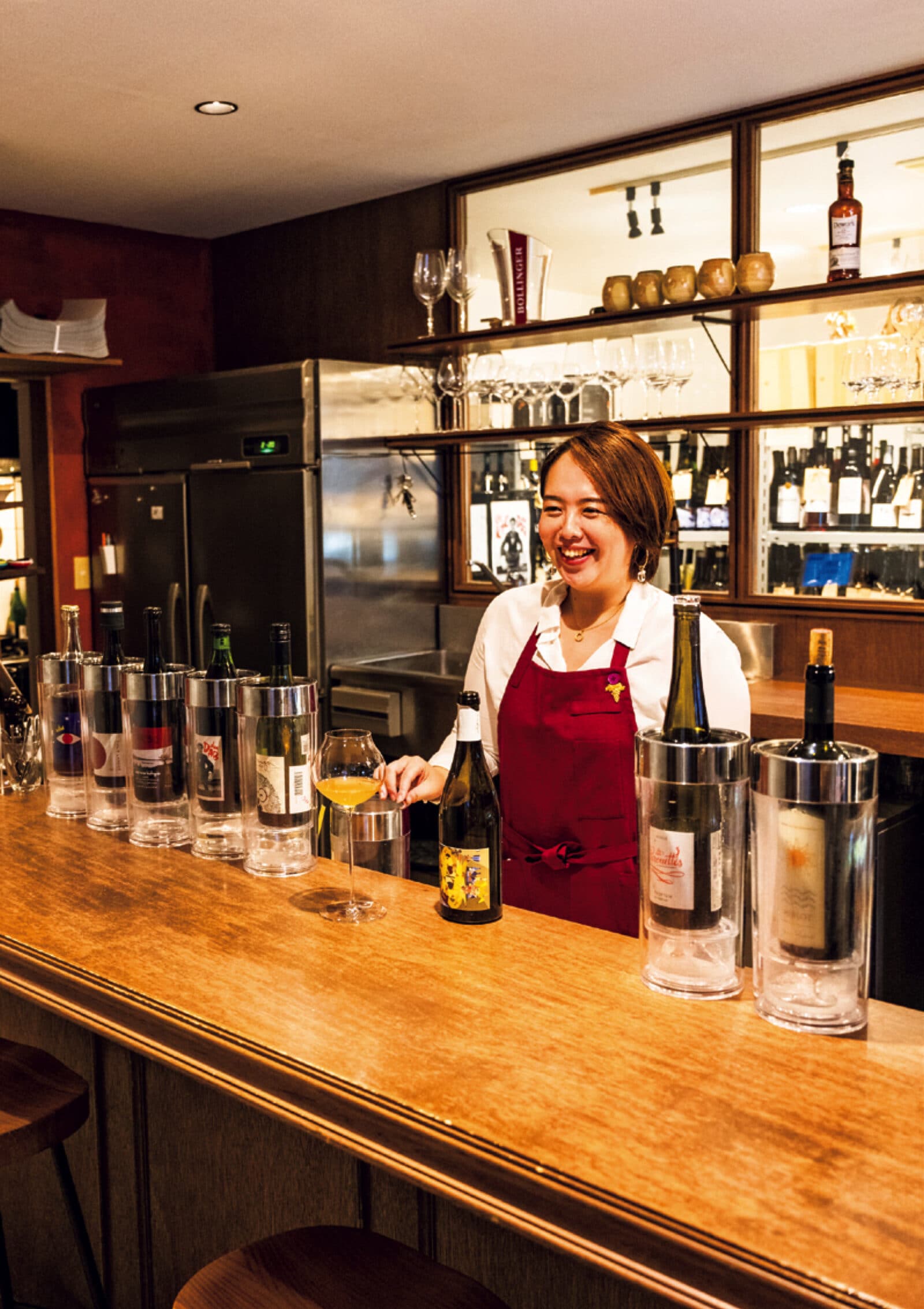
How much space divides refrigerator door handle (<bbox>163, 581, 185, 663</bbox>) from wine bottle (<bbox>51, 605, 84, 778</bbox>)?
106 inches

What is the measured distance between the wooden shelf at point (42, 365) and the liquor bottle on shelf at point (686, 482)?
2165 millimetres

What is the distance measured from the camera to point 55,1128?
5.46ft

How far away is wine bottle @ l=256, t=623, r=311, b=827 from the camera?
1.80 meters

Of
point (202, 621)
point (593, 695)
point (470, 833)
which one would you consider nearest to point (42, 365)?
point (202, 621)

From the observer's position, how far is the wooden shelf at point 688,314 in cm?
340

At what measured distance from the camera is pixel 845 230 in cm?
345

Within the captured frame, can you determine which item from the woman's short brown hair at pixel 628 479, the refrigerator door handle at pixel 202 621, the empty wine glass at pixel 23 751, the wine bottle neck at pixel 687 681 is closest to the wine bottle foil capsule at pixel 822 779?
the wine bottle neck at pixel 687 681

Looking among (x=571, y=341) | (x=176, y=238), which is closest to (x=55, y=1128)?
(x=571, y=341)

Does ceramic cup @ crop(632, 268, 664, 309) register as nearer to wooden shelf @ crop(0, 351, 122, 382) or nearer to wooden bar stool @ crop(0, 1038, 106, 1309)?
wooden shelf @ crop(0, 351, 122, 382)

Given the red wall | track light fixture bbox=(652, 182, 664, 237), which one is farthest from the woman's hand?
the red wall

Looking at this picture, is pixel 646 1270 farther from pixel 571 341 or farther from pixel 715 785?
pixel 571 341

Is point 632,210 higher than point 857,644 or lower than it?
higher

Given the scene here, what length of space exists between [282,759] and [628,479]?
0.80 metres

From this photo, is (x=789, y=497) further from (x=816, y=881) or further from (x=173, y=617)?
(x=816, y=881)
